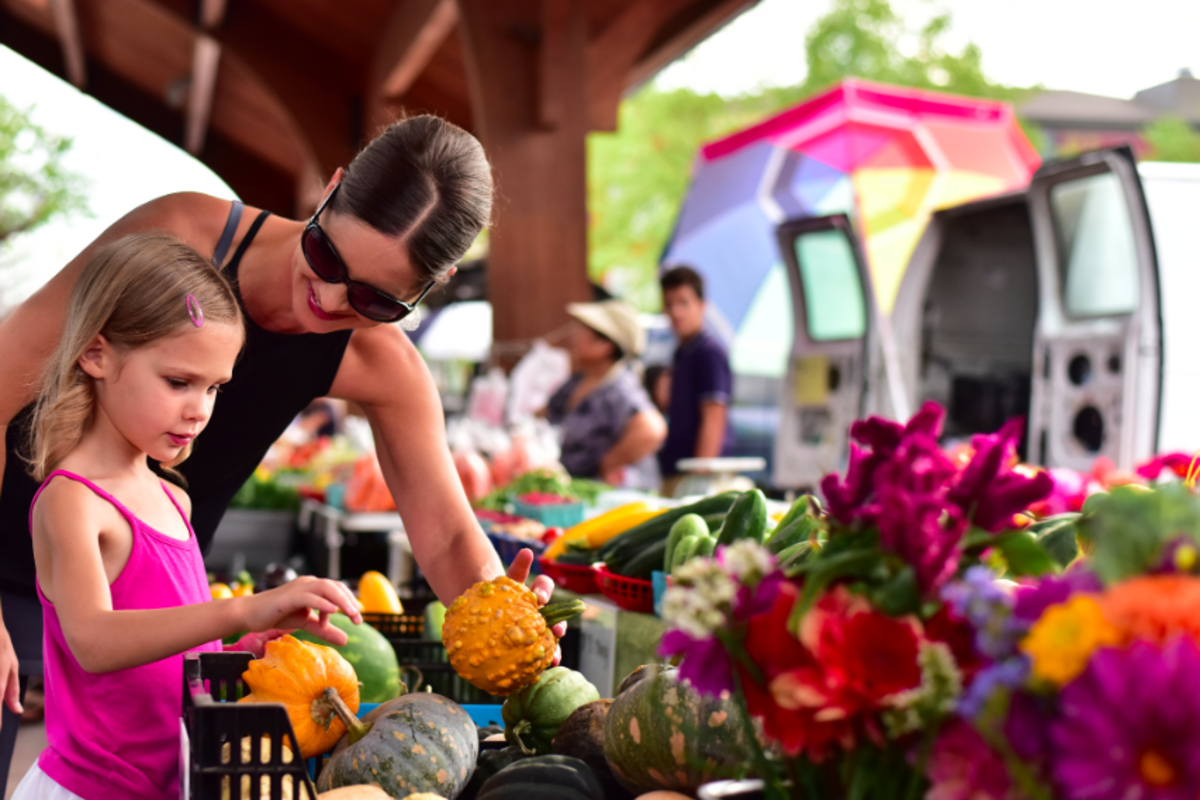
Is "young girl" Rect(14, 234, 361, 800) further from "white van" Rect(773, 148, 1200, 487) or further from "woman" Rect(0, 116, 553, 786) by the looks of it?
"white van" Rect(773, 148, 1200, 487)

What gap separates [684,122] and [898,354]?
19698mm

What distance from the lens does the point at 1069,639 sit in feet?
2.25

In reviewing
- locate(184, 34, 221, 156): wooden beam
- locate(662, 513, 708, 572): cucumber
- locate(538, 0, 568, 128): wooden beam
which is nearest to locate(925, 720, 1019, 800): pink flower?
locate(662, 513, 708, 572): cucumber

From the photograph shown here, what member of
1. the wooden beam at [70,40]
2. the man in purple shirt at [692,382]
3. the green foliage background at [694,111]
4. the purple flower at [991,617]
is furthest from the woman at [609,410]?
the green foliage background at [694,111]

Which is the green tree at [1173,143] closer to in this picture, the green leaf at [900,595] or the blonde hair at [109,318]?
the blonde hair at [109,318]

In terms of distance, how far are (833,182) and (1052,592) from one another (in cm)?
1034

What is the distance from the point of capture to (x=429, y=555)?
6.75 ft

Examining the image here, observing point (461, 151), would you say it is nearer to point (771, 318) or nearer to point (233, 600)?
point (233, 600)

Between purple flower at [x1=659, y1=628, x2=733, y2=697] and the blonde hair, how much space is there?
3.27ft

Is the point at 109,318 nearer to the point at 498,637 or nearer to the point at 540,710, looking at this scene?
the point at 498,637

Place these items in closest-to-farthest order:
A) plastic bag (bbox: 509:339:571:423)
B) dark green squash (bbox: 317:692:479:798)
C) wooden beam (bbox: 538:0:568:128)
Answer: dark green squash (bbox: 317:692:479:798) → plastic bag (bbox: 509:339:571:423) → wooden beam (bbox: 538:0:568:128)

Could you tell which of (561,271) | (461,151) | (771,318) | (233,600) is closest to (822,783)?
(233,600)

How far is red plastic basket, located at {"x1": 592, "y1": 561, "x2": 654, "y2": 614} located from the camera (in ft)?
7.28

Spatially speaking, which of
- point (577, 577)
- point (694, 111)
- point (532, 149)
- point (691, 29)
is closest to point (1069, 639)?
point (577, 577)
